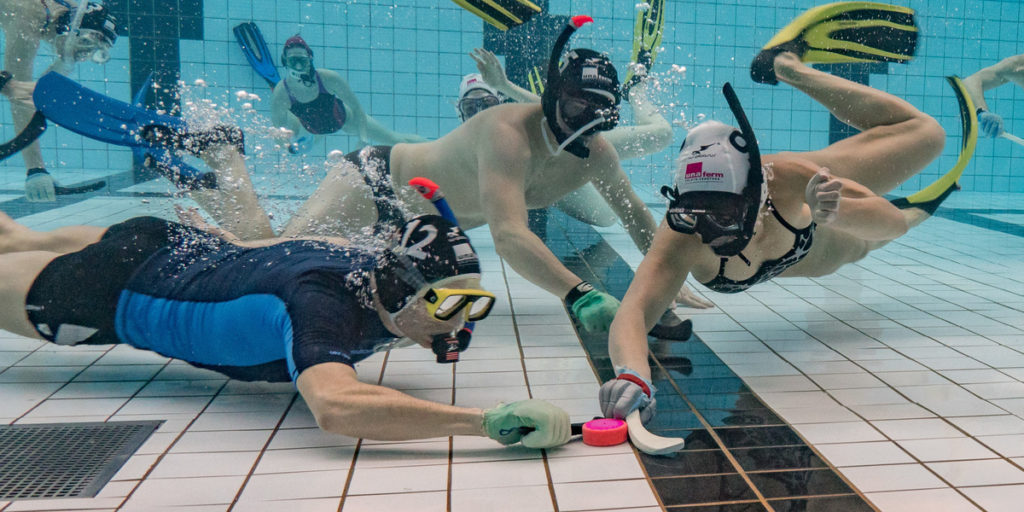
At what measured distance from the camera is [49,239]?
2.95 metres

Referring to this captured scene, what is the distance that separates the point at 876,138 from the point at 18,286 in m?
3.36

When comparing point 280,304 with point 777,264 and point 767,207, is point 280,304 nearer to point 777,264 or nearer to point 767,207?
point 767,207

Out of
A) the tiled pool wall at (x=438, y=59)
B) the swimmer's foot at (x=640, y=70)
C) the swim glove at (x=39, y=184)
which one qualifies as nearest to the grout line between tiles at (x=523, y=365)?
the swimmer's foot at (x=640, y=70)

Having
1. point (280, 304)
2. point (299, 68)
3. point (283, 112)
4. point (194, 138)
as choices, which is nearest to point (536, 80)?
point (299, 68)

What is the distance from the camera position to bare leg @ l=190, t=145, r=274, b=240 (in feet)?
12.1

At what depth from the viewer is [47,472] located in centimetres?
204

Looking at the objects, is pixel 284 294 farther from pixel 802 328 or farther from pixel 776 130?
pixel 776 130

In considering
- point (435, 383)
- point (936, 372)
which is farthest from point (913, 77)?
point (435, 383)

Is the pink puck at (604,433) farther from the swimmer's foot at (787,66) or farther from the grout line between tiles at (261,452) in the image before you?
the swimmer's foot at (787,66)

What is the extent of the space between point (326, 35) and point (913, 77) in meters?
9.41

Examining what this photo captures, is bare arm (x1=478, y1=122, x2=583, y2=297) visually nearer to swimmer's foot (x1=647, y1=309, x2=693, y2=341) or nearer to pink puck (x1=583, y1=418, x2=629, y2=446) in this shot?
swimmer's foot (x1=647, y1=309, x2=693, y2=341)

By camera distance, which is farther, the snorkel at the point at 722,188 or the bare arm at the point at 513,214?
the bare arm at the point at 513,214

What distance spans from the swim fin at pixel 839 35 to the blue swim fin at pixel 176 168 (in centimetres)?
278

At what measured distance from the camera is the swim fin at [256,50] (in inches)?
411
